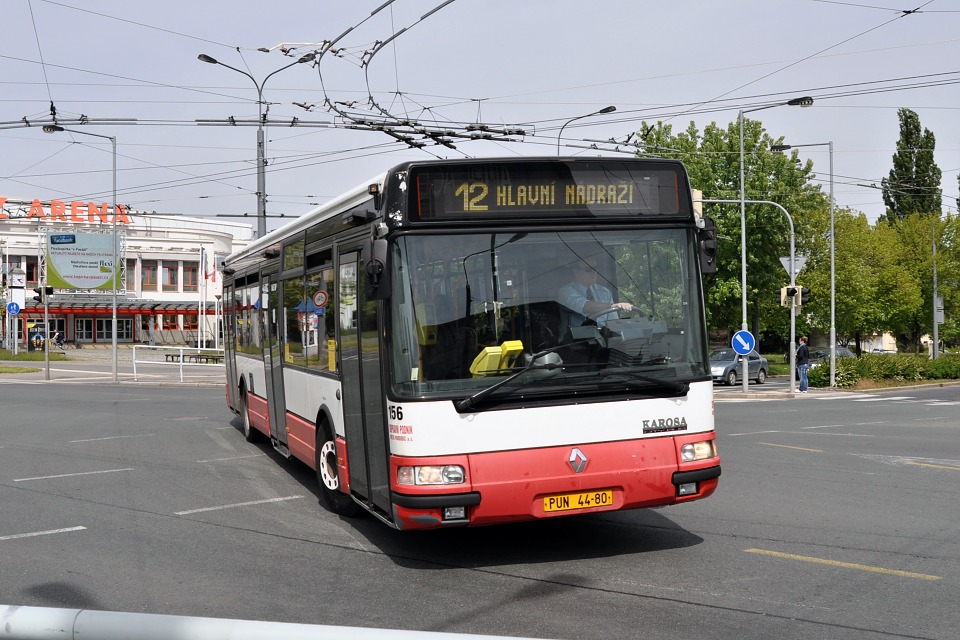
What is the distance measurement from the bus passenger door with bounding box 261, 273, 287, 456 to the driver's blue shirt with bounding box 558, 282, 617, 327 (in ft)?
16.5

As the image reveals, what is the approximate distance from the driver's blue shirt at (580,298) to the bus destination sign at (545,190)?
544mm

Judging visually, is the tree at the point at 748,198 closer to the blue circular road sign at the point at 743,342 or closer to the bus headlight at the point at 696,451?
the blue circular road sign at the point at 743,342

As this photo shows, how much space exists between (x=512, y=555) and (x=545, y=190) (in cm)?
264

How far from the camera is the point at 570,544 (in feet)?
25.2

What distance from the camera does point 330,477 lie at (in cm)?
900

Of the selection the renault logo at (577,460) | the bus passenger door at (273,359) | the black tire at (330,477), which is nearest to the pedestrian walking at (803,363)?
the bus passenger door at (273,359)

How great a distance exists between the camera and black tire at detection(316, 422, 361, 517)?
880 cm

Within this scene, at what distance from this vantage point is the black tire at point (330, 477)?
880 cm

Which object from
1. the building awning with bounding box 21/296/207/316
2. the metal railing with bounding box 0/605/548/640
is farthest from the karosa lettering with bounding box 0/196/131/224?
the metal railing with bounding box 0/605/548/640

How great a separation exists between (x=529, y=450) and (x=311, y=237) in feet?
12.5

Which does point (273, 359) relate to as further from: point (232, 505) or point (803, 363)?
point (803, 363)

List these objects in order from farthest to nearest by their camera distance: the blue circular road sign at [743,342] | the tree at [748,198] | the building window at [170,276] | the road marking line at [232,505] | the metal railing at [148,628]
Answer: the building window at [170,276] < the tree at [748,198] < the blue circular road sign at [743,342] < the road marking line at [232,505] < the metal railing at [148,628]

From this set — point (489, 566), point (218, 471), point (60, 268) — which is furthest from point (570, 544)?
point (60, 268)

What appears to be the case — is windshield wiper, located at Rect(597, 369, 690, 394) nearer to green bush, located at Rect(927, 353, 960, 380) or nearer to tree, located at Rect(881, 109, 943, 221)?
green bush, located at Rect(927, 353, 960, 380)
